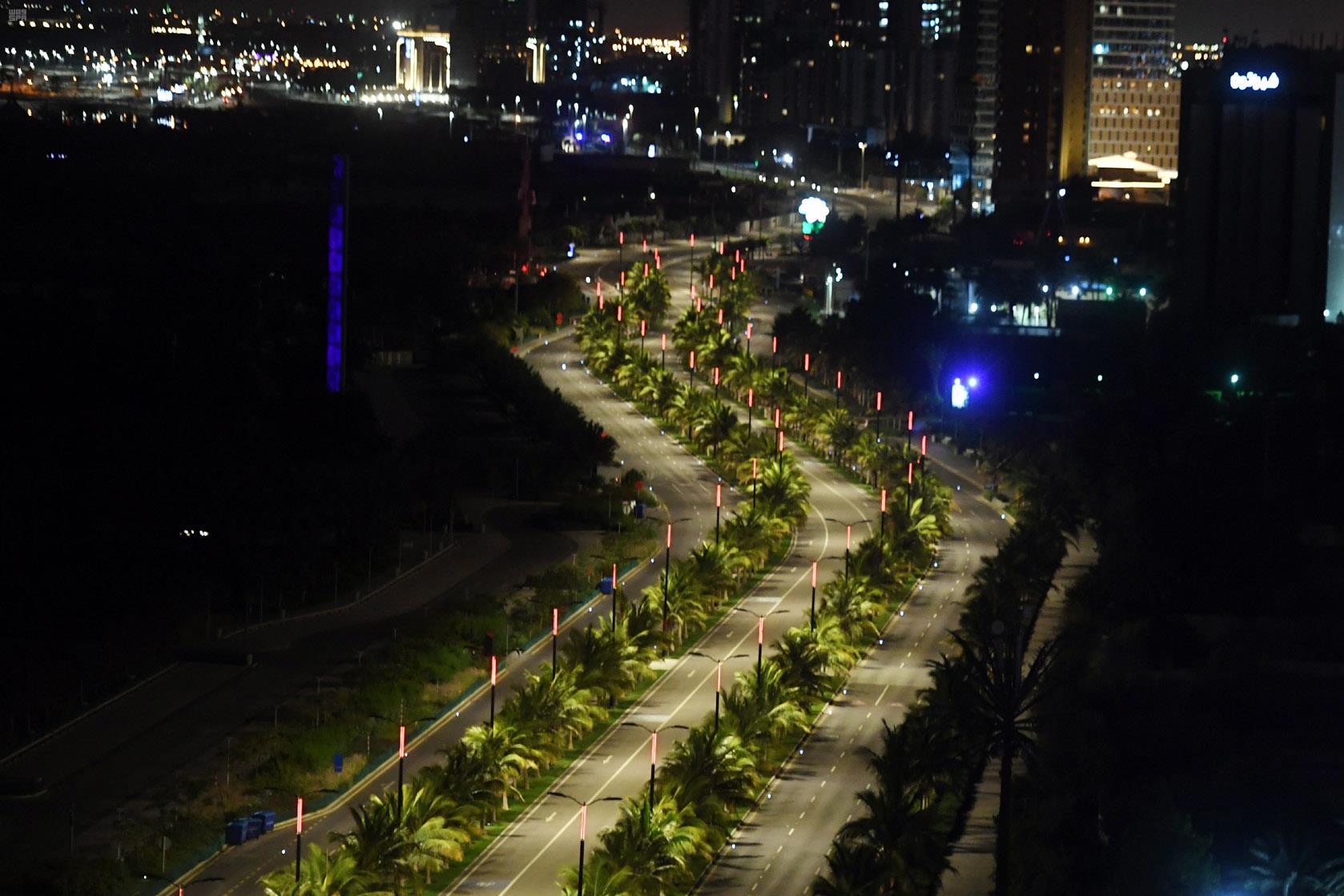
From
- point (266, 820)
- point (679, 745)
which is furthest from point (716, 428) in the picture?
point (266, 820)

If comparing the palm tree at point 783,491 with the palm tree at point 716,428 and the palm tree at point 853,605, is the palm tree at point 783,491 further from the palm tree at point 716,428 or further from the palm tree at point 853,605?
the palm tree at point 853,605

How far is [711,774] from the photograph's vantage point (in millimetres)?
38562

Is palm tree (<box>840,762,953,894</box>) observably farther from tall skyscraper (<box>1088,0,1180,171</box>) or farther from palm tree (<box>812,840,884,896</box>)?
tall skyscraper (<box>1088,0,1180,171</box>)

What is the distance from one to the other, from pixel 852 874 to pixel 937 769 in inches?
221

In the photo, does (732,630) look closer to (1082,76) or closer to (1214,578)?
(1214,578)

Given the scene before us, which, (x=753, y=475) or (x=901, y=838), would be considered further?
(x=753, y=475)

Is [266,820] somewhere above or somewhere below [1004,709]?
below

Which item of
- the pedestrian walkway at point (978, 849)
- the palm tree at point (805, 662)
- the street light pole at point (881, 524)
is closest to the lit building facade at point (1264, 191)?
the street light pole at point (881, 524)

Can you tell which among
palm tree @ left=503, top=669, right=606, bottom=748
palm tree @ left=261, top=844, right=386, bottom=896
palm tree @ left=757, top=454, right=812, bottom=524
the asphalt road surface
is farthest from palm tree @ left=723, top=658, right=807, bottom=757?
palm tree @ left=757, top=454, right=812, bottom=524

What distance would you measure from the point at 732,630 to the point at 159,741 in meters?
15.2

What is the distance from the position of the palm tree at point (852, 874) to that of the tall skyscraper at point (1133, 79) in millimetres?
144821

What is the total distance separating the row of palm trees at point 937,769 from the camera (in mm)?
33781

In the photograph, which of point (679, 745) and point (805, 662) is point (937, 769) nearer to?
point (679, 745)

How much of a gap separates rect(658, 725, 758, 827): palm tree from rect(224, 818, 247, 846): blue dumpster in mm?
6640
